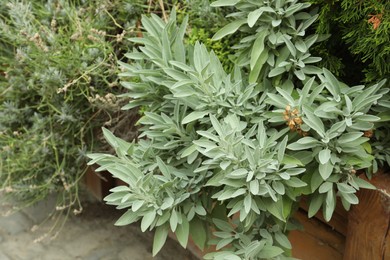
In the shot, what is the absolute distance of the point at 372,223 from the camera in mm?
1669

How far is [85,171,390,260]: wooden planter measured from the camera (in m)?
1.64

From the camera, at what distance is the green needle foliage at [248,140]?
1.48 m

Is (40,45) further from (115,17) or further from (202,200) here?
(202,200)

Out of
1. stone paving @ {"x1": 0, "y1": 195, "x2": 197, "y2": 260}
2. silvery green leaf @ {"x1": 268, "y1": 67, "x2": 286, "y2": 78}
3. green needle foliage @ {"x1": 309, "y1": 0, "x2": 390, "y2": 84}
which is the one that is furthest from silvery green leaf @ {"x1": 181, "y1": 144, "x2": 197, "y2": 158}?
stone paving @ {"x1": 0, "y1": 195, "x2": 197, "y2": 260}

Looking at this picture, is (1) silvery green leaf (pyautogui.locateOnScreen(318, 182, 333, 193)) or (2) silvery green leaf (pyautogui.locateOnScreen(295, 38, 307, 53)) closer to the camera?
(1) silvery green leaf (pyautogui.locateOnScreen(318, 182, 333, 193))

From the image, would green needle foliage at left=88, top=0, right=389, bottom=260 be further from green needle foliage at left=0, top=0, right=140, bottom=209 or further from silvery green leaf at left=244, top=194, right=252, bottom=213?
green needle foliage at left=0, top=0, right=140, bottom=209

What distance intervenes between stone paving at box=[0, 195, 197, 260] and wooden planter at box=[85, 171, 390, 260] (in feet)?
3.42

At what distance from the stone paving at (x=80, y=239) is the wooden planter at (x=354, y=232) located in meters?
1.04

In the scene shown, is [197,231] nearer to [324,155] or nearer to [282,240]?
[282,240]

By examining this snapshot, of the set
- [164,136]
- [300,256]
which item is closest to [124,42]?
[164,136]

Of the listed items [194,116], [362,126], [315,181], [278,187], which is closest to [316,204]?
[315,181]

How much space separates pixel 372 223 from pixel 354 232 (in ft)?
0.31

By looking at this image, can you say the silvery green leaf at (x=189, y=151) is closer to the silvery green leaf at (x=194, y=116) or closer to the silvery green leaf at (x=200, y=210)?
the silvery green leaf at (x=194, y=116)

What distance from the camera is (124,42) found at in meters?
2.52
